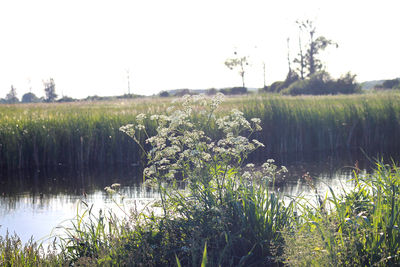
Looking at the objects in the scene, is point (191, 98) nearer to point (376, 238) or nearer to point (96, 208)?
point (376, 238)

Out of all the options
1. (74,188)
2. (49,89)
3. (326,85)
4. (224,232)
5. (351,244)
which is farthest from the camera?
(49,89)

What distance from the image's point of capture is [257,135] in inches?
545

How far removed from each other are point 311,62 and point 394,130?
3922 centimetres

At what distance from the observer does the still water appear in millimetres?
7422

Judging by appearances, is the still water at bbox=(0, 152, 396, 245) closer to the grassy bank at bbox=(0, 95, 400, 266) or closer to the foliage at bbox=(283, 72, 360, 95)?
the grassy bank at bbox=(0, 95, 400, 266)

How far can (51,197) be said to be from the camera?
9430mm

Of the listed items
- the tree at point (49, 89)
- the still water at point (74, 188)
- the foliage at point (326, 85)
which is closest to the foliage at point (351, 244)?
the still water at point (74, 188)

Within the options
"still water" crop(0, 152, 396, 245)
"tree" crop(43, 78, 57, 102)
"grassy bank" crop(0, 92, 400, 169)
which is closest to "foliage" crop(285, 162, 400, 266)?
"still water" crop(0, 152, 396, 245)

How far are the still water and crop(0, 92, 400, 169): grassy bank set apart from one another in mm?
788

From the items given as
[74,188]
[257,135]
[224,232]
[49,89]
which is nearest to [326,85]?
[257,135]

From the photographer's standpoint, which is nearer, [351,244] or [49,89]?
[351,244]

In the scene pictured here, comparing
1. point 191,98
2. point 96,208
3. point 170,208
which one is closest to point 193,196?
point 170,208

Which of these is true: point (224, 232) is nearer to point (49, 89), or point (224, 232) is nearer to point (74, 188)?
point (74, 188)

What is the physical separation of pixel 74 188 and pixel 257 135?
6.40 metres
